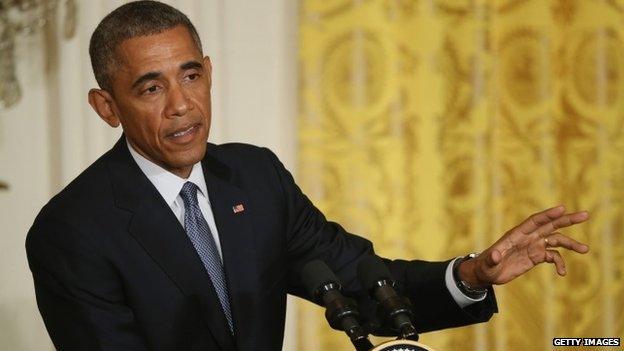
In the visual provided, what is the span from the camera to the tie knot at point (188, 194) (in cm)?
219

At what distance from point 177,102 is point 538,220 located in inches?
31.6

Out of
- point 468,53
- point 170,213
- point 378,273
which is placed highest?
point 468,53

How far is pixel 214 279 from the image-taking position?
7.02 feet

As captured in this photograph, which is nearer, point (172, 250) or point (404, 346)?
point (404, 346)

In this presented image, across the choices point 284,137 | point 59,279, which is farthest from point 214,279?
point 284,137

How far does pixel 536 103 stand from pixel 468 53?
13.5 inches

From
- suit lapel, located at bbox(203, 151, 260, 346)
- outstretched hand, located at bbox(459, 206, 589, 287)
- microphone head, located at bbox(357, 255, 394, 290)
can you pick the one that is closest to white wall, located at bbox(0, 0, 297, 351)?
suit lapel, located at bbox(203, 151, 260, 346)

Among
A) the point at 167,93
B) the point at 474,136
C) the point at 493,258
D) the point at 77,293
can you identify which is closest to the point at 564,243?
the point at 493,258

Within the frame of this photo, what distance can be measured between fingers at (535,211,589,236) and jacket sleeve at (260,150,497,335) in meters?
0.22

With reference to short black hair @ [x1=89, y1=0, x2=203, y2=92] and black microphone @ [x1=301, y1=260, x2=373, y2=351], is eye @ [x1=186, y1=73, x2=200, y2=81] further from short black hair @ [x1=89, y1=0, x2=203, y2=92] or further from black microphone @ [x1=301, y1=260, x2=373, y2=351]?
black microphone @ [x1=301, y1=260, x2=373, y2=351]

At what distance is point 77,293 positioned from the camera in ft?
6.53

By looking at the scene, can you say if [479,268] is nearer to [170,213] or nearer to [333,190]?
[170,213]

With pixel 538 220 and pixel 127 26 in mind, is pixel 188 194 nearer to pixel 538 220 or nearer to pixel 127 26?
pixel 127 26

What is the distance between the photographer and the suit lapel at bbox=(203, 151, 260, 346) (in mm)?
2141
